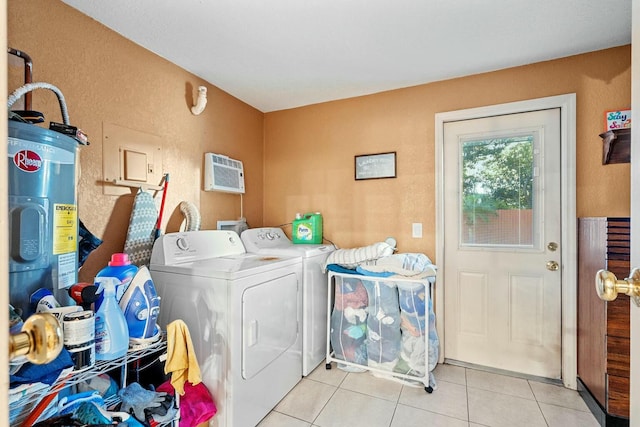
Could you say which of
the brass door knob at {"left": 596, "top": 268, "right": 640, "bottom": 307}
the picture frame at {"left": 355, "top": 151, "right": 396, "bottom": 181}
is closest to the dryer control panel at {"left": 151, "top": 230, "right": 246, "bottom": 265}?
the picture frame at {"left": 355, "top": 151, "right": 396, "bottom": 181}

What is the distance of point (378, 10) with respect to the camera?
1.60 m

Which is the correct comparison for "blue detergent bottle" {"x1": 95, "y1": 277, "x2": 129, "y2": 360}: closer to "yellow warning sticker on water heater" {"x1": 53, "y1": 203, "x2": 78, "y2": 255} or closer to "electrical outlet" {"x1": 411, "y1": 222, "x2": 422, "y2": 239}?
"yellow warning sticker on water heater" {"x1": 53, "y1": 203, "x2": 78, "y2": 255}

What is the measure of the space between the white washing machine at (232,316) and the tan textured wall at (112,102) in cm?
36

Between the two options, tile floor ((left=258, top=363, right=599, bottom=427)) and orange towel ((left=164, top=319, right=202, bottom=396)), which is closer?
orange towel ((left=164, top=319, right=202, bottom=396))

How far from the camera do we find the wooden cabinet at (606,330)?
1.61 meters

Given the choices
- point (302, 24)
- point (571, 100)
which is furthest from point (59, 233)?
point (571, 100)

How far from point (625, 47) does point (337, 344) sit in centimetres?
276

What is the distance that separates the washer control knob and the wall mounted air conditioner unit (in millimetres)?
614

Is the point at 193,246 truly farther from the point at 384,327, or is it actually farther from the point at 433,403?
the point at 433,403

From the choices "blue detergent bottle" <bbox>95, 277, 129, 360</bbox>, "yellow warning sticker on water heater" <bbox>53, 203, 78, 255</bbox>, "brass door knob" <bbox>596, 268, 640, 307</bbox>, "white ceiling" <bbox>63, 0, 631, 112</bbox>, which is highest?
"white ceiling" <bbox>63, 0, 631, 112</bbox>

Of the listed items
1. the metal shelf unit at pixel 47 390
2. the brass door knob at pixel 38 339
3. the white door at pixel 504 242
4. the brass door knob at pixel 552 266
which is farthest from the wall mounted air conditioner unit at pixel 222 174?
the brass door knob at pixel 552 266

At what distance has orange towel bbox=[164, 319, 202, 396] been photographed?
1.31 m

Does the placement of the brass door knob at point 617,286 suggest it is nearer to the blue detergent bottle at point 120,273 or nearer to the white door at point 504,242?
the blue detergent bottle at point 120,273

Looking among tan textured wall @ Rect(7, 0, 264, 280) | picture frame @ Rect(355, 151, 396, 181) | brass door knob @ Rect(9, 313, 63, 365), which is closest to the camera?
brass door knob @ Rect(9, 313, 63, 365)
